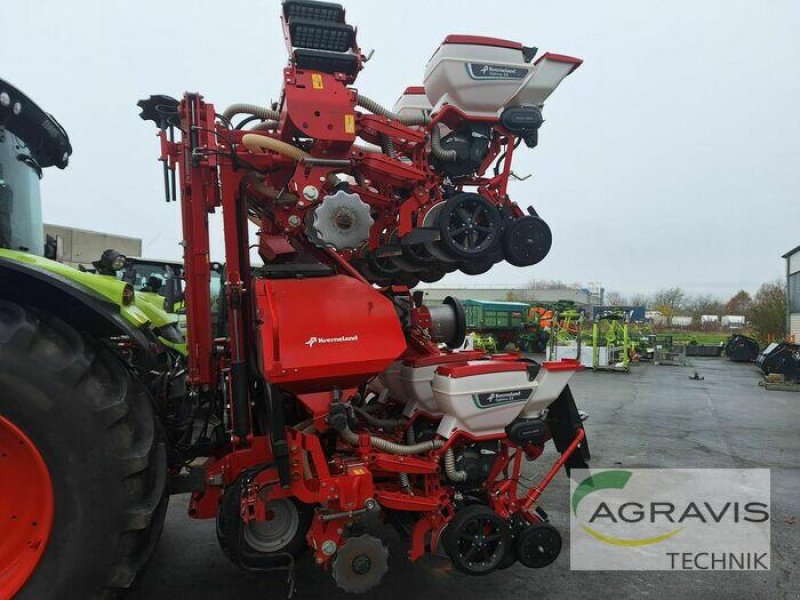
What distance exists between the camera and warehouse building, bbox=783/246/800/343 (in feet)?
70.9

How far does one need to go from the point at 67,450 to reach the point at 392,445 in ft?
5.27

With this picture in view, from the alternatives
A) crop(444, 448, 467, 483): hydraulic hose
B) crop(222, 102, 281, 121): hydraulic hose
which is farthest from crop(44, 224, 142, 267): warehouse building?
crop(444, 448, 467, 483): hydraulic hose

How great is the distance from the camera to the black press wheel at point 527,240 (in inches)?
136

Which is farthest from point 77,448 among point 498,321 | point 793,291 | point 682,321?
point 682,321

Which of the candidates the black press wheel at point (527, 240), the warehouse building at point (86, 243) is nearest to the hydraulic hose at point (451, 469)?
the black press wheel at point (527, 240)

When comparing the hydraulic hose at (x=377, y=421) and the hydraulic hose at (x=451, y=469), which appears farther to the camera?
the hydraulic hose at (x=377, y=421)

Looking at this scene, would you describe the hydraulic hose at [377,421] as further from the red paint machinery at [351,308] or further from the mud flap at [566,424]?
the mud flap at [566,424]

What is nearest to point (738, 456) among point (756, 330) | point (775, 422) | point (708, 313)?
point (775, 422)

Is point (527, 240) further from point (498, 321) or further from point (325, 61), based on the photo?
point (498, 321)

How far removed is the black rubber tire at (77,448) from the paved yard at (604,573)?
1.06 m

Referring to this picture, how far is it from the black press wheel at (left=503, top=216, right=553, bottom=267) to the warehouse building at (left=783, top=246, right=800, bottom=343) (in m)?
22.4

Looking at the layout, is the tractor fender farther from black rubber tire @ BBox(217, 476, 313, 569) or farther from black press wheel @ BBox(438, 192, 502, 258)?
black press wheel @ BBox(438, 192, 502, 258)

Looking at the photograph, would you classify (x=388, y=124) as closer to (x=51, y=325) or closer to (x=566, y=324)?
(x=51, y=325)

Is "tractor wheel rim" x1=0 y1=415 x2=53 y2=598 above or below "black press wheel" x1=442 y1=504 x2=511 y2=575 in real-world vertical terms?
above
